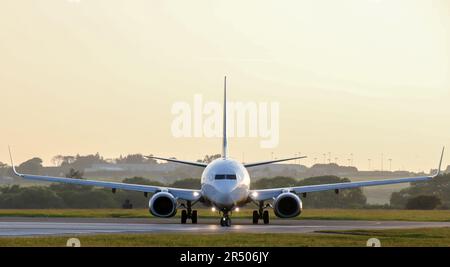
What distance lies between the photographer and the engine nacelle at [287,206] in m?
60.2

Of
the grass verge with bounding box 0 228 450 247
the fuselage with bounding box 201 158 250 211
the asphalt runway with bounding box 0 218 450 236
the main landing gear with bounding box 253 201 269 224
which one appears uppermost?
the fuselage with bounding box 201 158 250 211

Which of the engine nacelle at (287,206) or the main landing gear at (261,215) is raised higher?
the engine nacelle at (287,206)

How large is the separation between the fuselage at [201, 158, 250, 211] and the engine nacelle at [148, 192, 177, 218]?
2.15 m

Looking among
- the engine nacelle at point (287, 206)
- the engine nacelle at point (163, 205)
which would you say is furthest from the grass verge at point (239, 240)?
the engine nacelle at point (163, 205)

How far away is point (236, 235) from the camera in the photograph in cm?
4194

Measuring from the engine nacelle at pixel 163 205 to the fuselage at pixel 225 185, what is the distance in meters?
2.15

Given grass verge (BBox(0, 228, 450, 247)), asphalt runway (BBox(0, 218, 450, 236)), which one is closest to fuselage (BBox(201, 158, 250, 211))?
asphalt runway (BBox(0, 218, 450, 236))

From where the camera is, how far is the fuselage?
185 feet

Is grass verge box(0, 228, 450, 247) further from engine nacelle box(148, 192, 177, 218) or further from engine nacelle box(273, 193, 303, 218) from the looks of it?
engine nacelle box(148, 192, 177, 218)

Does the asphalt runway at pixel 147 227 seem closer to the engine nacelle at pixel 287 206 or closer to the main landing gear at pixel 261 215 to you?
the main landing gear at pixel 261 215

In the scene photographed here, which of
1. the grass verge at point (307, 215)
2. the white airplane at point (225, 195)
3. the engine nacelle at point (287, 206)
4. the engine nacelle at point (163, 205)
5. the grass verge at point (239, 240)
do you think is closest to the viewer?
the grass verge at point (239, 240)

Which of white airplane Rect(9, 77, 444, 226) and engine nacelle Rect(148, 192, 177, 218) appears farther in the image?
engine nacelle Rect(148, 192, 177, 218)

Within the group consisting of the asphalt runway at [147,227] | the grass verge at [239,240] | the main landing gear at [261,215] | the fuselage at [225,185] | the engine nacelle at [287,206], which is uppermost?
the fuselage at [225,185]
